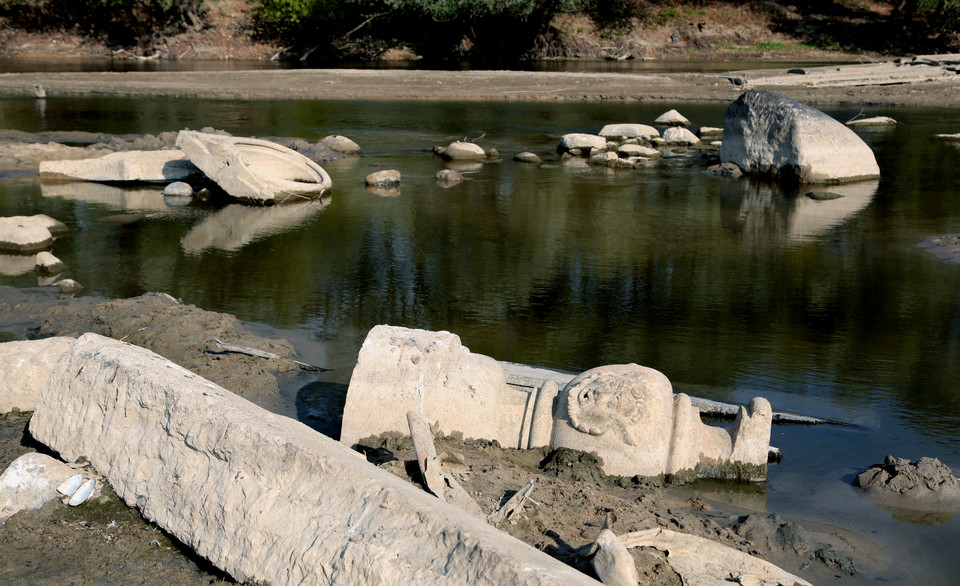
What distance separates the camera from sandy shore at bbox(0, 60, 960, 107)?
26.3 m

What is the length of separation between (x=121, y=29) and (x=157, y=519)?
43.5 meters

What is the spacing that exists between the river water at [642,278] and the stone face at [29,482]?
1.86 meters

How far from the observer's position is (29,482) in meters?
4.91

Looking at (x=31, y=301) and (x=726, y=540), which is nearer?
(x=726, y=540)

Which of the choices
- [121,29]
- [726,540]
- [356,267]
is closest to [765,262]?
[356,267]

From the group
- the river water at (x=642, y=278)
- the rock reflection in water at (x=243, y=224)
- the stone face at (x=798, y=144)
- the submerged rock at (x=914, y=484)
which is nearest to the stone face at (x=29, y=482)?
the river water at (x=642, y=278)

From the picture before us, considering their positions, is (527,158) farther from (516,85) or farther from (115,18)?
(115,18)

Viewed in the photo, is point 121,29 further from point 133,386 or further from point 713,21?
point 133,386

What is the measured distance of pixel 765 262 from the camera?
10.9m

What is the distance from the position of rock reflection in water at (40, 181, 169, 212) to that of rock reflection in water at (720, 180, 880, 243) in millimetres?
8985

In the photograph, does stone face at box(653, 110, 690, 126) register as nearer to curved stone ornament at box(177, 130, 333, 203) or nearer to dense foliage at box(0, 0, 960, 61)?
curved stone ornament at box(177, 130, 333, 203)

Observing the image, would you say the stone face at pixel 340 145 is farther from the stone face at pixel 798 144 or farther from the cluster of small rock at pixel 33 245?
the stone face at pixel 798 144

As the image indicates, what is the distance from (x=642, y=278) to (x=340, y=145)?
9.89m

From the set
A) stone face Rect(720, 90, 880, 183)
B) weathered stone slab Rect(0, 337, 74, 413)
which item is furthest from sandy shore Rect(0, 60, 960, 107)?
weathered stone slab Rect(0, 337, 74, 413)
